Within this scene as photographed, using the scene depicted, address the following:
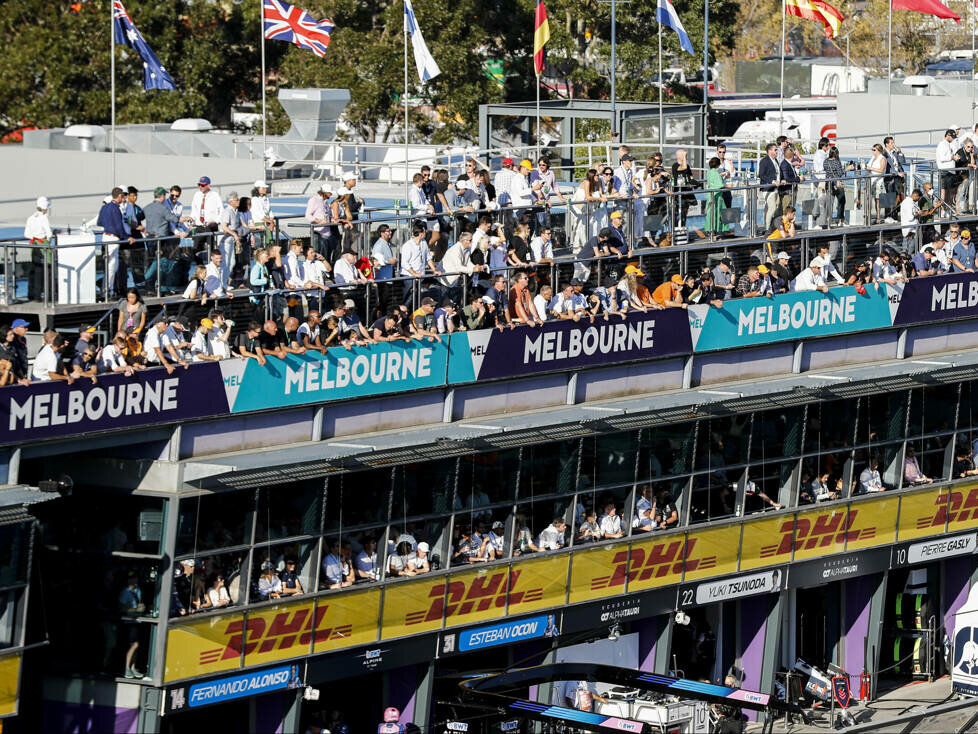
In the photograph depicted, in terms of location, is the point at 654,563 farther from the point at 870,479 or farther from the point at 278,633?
the point at 278,633

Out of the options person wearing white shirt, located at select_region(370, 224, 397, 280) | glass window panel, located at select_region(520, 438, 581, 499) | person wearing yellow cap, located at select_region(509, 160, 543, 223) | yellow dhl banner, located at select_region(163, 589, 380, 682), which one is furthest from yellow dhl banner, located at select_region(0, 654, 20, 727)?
person wearing yellow cap, located at select_region(509, 160, 543, 223)

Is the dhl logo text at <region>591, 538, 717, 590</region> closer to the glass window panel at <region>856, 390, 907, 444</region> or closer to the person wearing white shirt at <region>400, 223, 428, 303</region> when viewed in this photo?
the glass window panel at <region>856, 390, 907, 444</region>

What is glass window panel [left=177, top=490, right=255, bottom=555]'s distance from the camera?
32.1 metres

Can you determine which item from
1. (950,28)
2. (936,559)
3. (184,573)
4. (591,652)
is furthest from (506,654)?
(950,28)

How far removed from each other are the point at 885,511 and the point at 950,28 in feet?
203

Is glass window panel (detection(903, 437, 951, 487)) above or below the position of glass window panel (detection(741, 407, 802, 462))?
below

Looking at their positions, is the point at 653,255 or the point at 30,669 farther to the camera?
the point at 653,255

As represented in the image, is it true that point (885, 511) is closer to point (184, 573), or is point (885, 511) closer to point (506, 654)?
point (506, 654)

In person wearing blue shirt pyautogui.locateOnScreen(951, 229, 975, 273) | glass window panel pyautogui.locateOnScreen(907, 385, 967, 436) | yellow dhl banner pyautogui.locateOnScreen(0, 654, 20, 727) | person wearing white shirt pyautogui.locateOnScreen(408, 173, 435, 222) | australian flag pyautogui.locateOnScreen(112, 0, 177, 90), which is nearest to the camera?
yellow dhl banner pyautogui.locateOnScreen(0, 654, 20, 727)

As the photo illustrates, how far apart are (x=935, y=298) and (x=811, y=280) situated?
3271mm

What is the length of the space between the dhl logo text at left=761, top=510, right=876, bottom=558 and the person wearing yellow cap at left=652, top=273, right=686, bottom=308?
5.11 m

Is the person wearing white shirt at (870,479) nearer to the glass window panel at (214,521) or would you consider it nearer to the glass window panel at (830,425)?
the glass window panel at (830,425)

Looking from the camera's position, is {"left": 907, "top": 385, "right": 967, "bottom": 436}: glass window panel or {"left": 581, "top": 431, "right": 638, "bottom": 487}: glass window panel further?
{"left": 907, "top": 385, "right": 967, "bottom": 436}: glass window panel

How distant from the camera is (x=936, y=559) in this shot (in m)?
43.4
